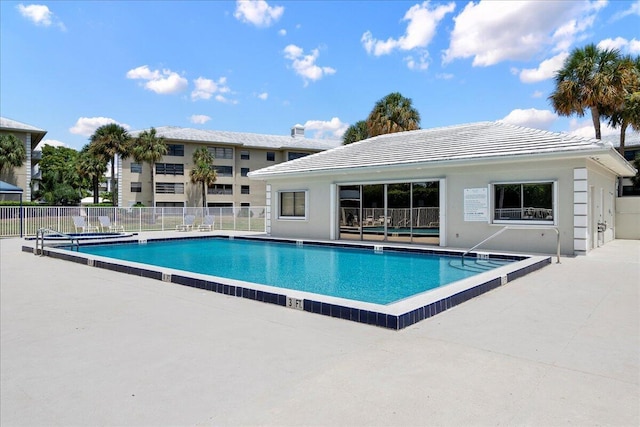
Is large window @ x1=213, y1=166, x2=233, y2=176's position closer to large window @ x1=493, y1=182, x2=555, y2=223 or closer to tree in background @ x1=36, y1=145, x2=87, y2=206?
tree in background @ x1=36, y1=145, x2=87, y2=206

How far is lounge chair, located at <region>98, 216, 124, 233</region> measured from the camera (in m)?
20.7

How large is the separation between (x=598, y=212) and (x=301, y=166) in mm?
11645

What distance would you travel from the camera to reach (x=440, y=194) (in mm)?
14156

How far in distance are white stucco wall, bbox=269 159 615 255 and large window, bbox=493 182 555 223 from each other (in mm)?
225

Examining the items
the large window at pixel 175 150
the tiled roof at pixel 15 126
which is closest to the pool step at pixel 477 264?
the large window at pixel 175 150

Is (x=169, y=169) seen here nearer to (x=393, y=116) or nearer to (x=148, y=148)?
(x=148, y=148)

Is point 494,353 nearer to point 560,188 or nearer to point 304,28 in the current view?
point 560,188

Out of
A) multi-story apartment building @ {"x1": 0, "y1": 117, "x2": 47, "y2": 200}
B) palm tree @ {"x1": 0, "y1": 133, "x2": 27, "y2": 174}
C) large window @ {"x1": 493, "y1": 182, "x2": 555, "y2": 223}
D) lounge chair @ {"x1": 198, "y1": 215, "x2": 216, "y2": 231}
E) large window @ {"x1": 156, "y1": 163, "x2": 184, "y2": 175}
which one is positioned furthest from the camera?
large window @ {"x1": 156, "y1": 163, "x2": 184, "y2": 175}

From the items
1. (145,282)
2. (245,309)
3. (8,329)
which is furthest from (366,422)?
(145,282)

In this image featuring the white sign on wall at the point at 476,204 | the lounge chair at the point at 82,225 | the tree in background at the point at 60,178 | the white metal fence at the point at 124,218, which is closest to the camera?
the white sign on wall at the point at 476,204

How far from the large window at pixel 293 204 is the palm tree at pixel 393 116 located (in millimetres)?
13594

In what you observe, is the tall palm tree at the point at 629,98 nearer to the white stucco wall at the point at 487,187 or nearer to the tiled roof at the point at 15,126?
the white stucco wall at the point at 487,187

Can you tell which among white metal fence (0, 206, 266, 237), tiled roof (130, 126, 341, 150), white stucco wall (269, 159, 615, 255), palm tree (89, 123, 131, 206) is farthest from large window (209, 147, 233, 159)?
white stucco wall (269, 159, 615, 255)

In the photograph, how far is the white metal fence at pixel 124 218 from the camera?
759 inches
